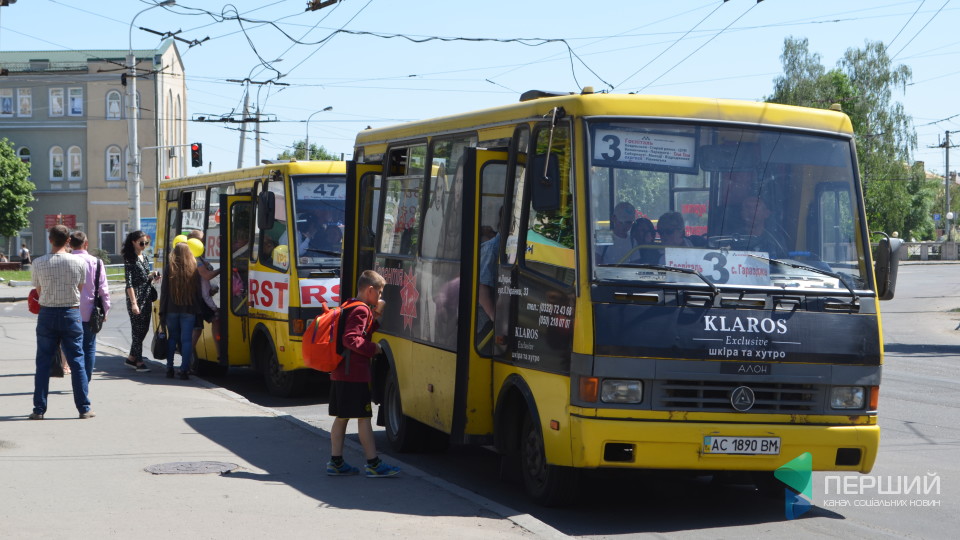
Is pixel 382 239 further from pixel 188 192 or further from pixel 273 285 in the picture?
pixel 188 192

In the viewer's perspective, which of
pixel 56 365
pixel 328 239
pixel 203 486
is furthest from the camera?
pixel 328 239

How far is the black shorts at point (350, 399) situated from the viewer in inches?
340

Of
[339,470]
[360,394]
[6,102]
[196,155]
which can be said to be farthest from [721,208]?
[6,102]

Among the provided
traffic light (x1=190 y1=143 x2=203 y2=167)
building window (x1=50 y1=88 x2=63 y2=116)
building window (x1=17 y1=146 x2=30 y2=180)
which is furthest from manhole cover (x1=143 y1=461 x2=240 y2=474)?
building window (x1=17 y1=146 x2=30 y2=180)

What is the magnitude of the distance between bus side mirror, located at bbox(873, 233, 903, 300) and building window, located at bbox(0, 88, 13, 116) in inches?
2977

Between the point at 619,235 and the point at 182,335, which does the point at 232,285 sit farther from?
the point at 619,235

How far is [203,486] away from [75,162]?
7220 cm

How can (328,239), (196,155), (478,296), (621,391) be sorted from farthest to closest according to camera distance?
(196,155), (328,239), (478,296), (621,391)

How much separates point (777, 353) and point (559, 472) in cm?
153

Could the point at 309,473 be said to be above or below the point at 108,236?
above

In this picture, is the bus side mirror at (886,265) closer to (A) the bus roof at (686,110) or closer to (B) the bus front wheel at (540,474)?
(A) the bus roof at (686,110)

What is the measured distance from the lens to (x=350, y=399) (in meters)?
8.64

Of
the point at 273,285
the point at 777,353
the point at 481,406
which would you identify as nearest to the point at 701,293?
the point at 777,353

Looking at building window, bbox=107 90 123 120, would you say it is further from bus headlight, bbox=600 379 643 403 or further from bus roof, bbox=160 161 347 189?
bus headlight, bbox=600 379 643 403
